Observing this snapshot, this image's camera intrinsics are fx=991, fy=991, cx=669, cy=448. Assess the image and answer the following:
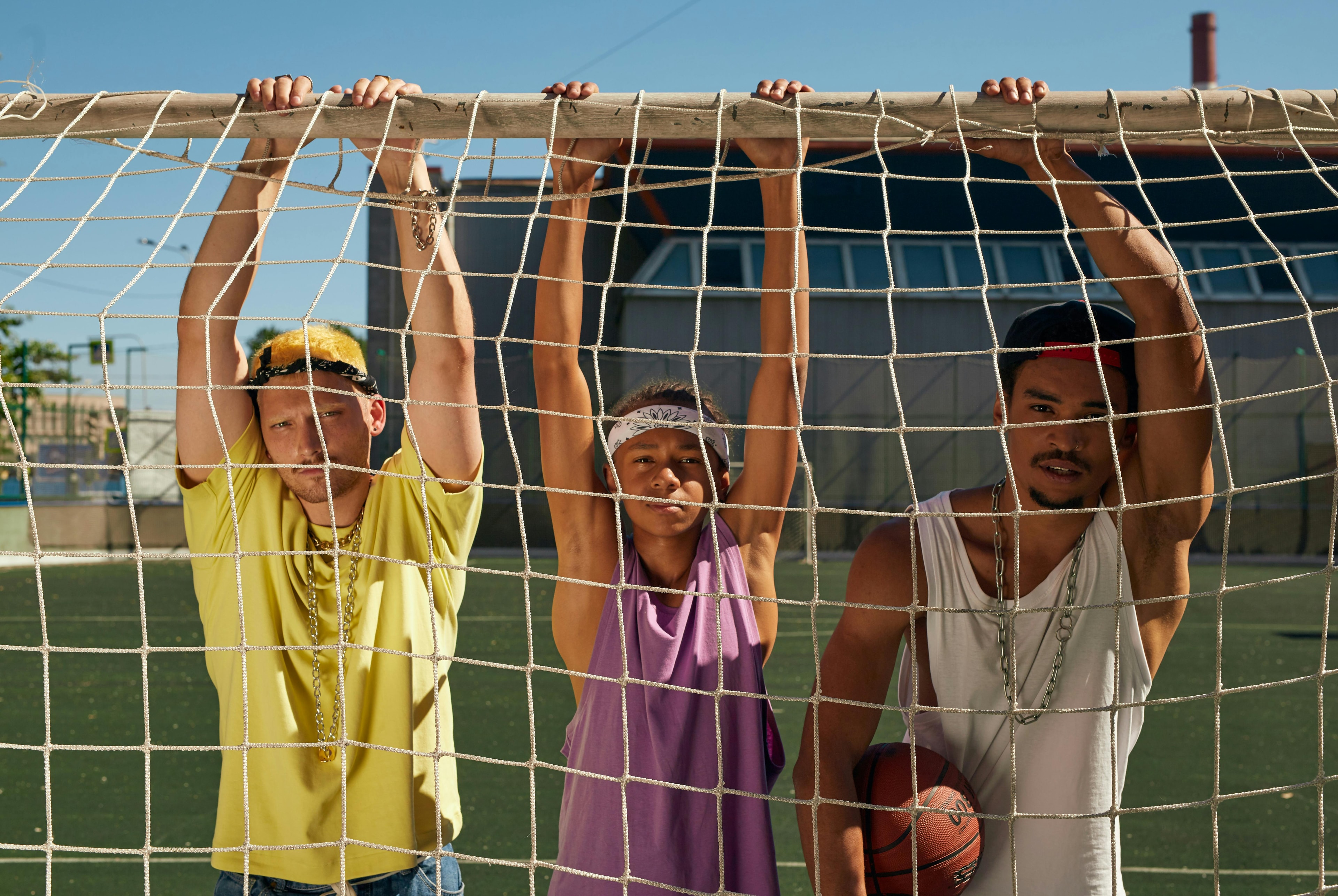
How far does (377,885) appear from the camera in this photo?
6.39ft

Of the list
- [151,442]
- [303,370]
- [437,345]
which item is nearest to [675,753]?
[437,345]

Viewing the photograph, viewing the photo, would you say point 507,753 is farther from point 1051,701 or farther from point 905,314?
point 905,314

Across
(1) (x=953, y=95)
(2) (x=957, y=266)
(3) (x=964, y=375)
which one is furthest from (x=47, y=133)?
(2) (x=957, y=266)

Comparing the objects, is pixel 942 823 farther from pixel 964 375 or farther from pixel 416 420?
pixel 964 375

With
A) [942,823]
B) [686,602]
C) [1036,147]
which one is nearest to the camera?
[942,823]

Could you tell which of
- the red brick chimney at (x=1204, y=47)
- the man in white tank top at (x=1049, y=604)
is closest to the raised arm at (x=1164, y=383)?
the man in white tank top at (x=1049, y=604)

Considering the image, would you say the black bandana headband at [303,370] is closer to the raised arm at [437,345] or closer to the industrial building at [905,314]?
the raised arm at [437,345]

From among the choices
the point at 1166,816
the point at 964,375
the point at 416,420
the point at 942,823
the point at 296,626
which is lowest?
the point at 1166,816

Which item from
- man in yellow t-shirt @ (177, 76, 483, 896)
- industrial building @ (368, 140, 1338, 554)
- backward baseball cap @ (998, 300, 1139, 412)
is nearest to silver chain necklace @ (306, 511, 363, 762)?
man in yellow t-shirt @ (177, 76, 483, 896)

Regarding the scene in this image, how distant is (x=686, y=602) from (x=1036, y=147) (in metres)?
1.26

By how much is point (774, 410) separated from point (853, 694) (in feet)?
1.97

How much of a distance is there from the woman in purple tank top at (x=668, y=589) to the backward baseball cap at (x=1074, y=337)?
446mm

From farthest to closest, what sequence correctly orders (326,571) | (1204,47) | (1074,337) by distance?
1. (1204,47)
2. (326,571)
3. (1074,337)

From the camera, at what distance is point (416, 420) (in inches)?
81.6
